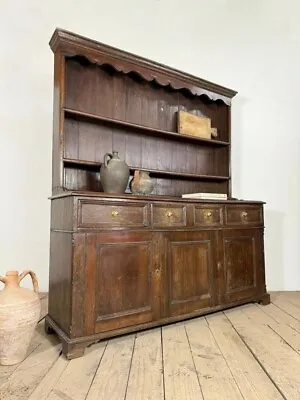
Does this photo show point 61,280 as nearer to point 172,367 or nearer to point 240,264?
point 172,367

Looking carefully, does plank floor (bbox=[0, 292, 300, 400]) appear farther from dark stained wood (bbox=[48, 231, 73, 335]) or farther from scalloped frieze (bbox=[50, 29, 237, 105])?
scalloped frieze (bbox=[50, 29, 237, 105])

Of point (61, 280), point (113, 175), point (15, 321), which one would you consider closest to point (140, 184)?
point (113, 175)

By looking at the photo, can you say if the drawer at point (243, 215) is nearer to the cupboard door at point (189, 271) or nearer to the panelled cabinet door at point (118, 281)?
the cupboard door at point (189, 271)

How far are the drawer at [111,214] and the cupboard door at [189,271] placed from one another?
247mm

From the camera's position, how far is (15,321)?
131 cm

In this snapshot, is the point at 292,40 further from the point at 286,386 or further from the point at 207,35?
the point at 286,386

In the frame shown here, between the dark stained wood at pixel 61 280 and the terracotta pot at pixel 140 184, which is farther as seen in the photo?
the terracotta pot at pixel 140 184

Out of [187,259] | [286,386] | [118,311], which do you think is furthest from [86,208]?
[286,386]

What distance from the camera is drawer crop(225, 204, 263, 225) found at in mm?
2178

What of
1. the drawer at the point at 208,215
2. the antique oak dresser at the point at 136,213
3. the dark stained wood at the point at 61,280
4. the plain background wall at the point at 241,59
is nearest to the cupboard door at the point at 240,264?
the antique oak dresser at the point at 136,213

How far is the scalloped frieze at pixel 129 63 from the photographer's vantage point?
1783 mm

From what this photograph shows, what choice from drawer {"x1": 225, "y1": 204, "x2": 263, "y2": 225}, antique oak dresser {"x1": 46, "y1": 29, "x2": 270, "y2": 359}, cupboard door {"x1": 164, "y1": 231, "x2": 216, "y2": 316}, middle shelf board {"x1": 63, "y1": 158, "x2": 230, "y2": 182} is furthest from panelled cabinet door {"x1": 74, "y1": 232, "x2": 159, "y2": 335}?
drawer {"x1": 225, "y1": 204, "x2": 263, "y2": 225}

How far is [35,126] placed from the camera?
8.26 feet

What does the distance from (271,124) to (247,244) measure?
4.55 feet
